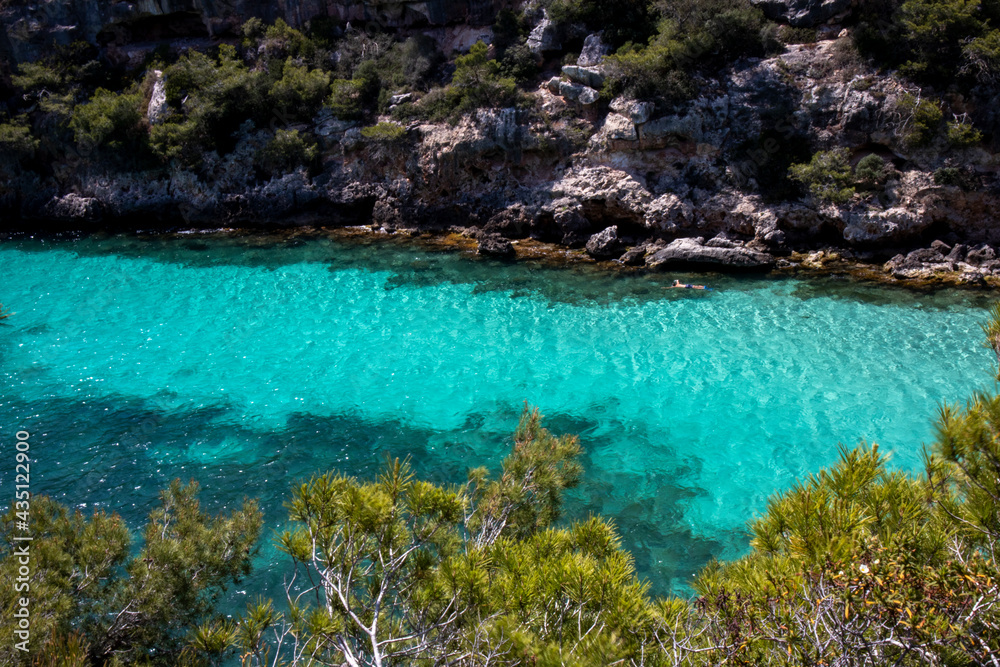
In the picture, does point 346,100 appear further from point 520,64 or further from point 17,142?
point 17,142

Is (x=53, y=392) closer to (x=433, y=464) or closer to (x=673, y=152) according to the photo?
(x=433, y=464)

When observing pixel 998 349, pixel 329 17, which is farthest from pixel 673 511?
pixel 329 17

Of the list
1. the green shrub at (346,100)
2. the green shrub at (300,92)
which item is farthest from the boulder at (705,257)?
the green shrub at (300,92)

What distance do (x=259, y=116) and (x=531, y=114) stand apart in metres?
10.2

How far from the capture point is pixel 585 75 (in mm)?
18156

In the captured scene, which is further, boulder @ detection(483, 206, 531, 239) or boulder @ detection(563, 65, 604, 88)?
boulder @ detection(563, 65, 604, 88)

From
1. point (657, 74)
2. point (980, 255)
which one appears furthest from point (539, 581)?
point (657, 74)

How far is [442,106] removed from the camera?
65.2 feet

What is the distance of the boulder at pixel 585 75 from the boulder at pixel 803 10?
17.1 feet

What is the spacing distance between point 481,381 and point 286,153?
46.2 feet

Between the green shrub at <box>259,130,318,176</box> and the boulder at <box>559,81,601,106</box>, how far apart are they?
28.3 feet

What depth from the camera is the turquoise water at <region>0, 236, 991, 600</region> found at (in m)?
8.22

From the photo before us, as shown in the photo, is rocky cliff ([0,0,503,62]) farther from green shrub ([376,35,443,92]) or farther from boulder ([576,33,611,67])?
boulder ([576,33,611,67])

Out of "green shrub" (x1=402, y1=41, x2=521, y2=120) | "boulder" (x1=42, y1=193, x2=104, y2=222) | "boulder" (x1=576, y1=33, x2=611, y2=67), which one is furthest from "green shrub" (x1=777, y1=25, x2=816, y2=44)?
"boulder" (x1=42, y1=193, x2=104, y2=222)
